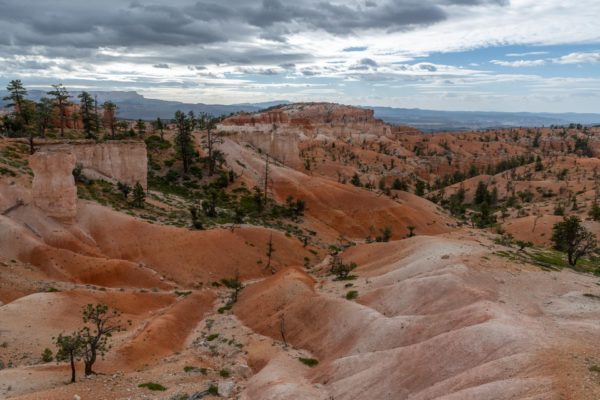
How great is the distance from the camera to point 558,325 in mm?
20797

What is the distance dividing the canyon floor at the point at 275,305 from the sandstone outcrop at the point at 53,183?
10.6 inches

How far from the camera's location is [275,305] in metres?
33.8

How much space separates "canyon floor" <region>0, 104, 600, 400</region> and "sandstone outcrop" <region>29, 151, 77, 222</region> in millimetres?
270

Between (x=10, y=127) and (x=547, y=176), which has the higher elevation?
(x=10, y=127)

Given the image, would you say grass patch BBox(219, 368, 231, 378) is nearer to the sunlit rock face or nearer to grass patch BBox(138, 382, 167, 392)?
grass patch BBox(138, 382, 167, 392)

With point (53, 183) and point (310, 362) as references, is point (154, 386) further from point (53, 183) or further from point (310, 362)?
point (53, 183)

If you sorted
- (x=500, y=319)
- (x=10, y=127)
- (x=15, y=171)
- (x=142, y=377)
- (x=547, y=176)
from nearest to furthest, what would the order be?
(x=500, y=319)
(x=142, y=377)
(x=15, y=171)
(x=10, y=127)
(x=547, y=176)

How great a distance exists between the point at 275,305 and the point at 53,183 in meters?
23.4

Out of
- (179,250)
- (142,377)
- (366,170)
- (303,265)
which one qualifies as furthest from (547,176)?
(142,377)

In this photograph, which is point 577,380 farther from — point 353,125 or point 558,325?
point 353,125

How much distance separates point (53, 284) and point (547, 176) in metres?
101

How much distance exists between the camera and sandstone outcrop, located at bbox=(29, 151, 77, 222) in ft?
135

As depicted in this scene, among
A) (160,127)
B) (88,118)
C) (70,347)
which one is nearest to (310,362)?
(70,347)

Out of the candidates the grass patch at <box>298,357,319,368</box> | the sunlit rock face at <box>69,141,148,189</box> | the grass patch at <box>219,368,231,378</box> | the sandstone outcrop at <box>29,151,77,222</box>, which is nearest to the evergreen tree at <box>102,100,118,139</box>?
the sunlit rock face at <box>69,141,148,189</box>
